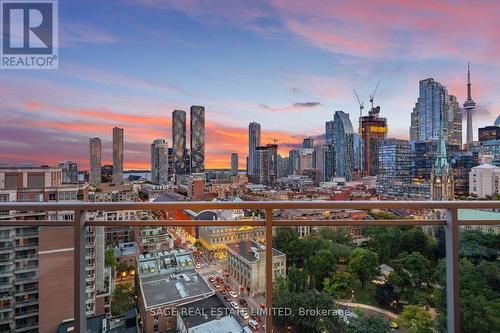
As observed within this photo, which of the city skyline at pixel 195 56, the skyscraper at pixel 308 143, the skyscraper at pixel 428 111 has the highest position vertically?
the skyscraper at pixel 428 111

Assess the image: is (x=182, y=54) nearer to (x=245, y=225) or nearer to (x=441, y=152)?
(x=245, y=225)

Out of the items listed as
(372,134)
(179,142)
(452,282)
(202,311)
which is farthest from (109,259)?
(372,134)

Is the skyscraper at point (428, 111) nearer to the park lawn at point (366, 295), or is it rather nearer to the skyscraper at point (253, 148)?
the skyscraper at point (253, 148)

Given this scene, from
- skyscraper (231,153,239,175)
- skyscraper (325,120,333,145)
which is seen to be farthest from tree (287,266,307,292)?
skyscraper (325,120,333,145)

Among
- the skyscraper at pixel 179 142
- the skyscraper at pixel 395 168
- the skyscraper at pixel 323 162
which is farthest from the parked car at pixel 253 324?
the skyscraper at pixel 179 142

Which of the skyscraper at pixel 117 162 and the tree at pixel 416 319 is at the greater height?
the skyscraper at pixel 117 162
